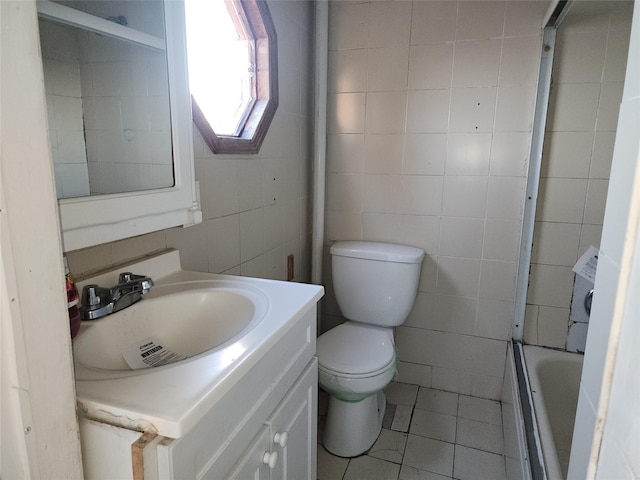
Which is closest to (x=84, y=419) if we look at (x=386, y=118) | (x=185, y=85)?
(x=185, y=85)

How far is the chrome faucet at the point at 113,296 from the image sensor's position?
0.89 meters

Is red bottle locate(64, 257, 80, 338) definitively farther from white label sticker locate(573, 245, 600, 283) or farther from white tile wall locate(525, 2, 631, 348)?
white label sticker locate(573, 245, 600, 283)

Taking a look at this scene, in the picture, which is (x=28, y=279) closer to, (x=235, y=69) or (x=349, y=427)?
(x=235, y=69)

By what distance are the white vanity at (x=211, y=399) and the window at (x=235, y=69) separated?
23.6 inches

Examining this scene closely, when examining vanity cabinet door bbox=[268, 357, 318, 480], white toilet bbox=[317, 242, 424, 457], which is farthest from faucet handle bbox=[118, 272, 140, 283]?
white toilet bbox=[317, 242, 424, 457]

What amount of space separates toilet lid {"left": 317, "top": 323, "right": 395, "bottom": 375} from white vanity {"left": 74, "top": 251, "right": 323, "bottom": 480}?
0.46 metres

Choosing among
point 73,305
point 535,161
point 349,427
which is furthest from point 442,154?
point 73,305

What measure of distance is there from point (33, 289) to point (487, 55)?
75.4 inches

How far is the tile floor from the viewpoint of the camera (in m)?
1.68

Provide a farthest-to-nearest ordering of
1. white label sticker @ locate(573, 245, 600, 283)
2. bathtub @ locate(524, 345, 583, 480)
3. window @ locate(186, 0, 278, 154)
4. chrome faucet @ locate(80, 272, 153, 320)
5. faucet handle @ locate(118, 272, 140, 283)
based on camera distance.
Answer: white label sticker @ locate(573, 245, 600, 283) < bathtub @ locate(524, 345, 583, 480) < window @ locate(186, 0, 278, 154) < faucet handle @ locate(118, 272, 140, 283) < chrome faucet @ locate(80, 272, 153, 320)

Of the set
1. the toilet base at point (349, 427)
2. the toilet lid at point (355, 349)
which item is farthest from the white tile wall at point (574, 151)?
the toilet base at point (349, 427)

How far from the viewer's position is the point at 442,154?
1.98 meters

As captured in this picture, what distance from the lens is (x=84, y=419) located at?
0.63 metres

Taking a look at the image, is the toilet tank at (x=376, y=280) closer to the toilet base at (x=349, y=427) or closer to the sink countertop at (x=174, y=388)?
the toilet base at (x=349, y=427)
